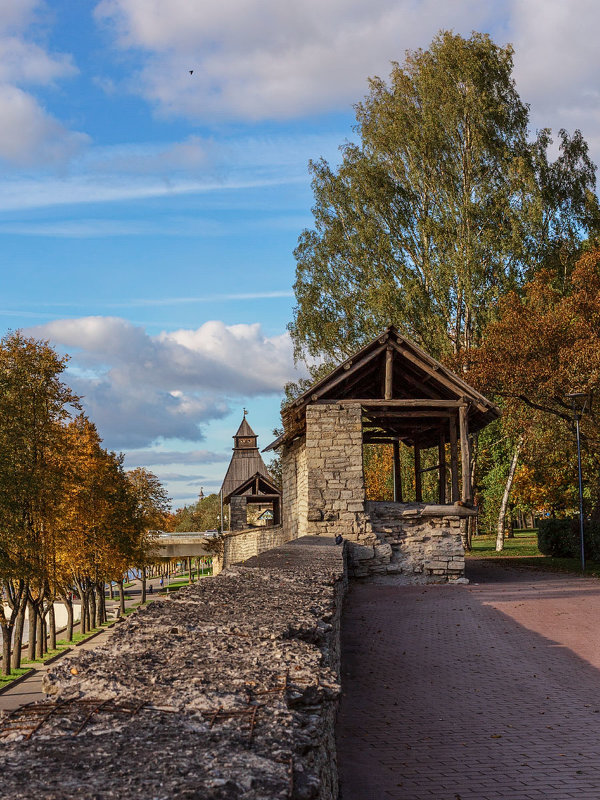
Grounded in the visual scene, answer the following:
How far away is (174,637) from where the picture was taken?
16.8 feet

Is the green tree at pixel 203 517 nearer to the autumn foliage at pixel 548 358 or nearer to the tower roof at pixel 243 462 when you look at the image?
the tower roof at pixel 243 462

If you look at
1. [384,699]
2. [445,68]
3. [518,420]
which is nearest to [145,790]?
[384,699]

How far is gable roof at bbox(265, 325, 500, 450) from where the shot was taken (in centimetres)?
1898

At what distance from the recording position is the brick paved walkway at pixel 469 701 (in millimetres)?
6086

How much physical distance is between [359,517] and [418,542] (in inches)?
58.8

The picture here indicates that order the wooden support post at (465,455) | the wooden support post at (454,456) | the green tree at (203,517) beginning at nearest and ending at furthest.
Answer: the wooden support post at (465,455) → the wooden support post at (454,456) → the green tree at (203,517)

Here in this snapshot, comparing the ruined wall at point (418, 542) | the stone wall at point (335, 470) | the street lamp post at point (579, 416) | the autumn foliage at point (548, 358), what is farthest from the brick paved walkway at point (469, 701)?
the autumn foliage at point (548, 358)

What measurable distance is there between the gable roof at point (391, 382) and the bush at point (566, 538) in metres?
7.65

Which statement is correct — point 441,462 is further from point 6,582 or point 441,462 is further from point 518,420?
point 6,582

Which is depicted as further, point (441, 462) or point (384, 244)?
point (384, 244)

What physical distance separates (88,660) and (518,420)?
2300 cm

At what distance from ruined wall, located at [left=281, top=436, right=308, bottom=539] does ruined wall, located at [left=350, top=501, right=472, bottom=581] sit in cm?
176

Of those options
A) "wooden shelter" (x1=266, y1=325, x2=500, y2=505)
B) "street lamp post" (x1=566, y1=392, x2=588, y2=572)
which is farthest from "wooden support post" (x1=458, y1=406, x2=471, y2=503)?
"street lamp post" (x1=566, y1=392, x2=588, y2=572)

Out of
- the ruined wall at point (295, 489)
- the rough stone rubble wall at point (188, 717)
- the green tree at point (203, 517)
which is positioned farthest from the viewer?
the green tree at point (203, 517)
